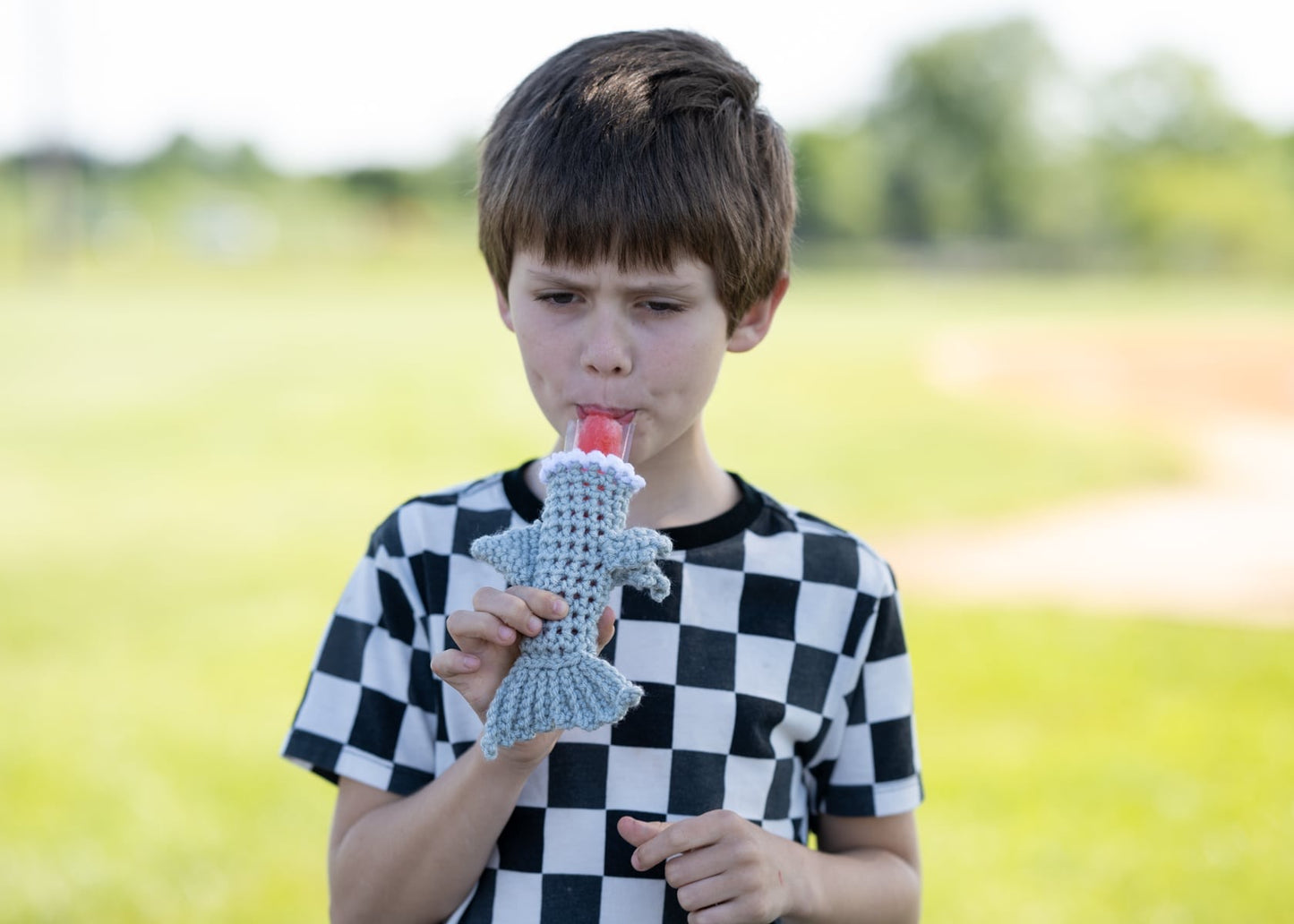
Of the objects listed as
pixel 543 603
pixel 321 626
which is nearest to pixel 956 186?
pixel 321 626

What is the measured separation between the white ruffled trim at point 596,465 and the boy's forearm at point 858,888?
0.48m

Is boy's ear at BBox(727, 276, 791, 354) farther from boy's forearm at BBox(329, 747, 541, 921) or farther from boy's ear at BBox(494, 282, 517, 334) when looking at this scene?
boy's forearm at BBox(329, 747, 541, 921)

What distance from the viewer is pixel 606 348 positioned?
1.42 m

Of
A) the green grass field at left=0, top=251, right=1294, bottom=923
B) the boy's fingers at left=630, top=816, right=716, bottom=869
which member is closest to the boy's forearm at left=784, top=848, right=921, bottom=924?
the boy's fingers at left=630, top=816, right=716, bottom=869

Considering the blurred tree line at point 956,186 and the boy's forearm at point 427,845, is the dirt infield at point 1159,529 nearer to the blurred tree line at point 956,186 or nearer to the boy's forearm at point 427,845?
the boy's forearm at point 427,845

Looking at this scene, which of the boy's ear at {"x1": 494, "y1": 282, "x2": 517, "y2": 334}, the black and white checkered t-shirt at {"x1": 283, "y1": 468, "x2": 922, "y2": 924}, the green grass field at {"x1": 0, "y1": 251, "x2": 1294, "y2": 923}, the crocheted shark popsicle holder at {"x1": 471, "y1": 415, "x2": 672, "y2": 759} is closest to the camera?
the crocheted shark popsicle holder at {"x1": 471, "y1": 415, "x2": 672, "y2": 759}

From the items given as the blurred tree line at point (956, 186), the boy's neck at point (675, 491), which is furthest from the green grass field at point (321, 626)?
the blurred tree line at point (956, 186)

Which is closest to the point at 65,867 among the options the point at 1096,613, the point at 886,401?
the point at 1096,613

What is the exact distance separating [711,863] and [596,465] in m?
0.43

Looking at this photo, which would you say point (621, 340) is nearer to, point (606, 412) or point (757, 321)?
point (606, 412)

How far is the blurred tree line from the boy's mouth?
119ft

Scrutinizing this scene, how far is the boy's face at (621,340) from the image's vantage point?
144 cm

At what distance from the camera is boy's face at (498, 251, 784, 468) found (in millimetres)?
1437

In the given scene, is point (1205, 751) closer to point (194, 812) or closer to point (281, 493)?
point (194, 812)
